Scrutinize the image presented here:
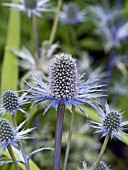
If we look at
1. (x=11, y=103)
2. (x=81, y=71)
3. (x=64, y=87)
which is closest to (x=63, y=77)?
(x=64, y=87)

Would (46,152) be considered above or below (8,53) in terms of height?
below

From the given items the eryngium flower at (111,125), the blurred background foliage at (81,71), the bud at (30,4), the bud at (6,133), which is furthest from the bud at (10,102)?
the bud at (30,4)

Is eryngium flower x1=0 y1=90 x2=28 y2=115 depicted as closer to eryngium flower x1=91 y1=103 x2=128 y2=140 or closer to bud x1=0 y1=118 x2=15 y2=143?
bud x1=0 y1=118 x2=15 y2=143

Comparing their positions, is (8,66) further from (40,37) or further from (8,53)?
(40,37)

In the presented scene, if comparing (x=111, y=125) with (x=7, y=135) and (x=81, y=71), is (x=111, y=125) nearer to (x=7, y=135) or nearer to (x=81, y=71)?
(x=7, y=135)

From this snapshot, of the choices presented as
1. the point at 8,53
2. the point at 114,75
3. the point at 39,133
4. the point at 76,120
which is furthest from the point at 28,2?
the point at 114,75

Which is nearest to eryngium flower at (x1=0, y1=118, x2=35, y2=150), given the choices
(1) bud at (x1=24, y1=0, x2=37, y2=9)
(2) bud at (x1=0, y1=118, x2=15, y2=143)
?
(2) bud at (x1=0, y1=118, x2=15, y2=143)
